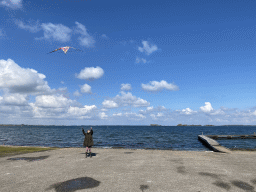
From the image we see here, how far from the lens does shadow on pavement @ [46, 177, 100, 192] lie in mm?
6930

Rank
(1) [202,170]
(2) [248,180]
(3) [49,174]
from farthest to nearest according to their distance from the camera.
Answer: (1) [202,170] → (3) [49,174] → (2) [248,180]

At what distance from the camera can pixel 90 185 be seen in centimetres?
735

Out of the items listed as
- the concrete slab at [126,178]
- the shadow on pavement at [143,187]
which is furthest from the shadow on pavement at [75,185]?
the shadow on pavement at [143,187]

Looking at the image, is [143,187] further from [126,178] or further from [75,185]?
[75,185]

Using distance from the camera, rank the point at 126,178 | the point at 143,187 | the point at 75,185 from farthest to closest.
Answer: the point at 126,178 < the point at 75,185 < the point at 143,187

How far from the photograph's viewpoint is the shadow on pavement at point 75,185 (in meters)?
6.93

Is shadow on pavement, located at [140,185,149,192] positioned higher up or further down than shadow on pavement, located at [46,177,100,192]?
higher up

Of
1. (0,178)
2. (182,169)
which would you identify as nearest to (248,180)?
(182,169)

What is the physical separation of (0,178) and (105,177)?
4965 mm

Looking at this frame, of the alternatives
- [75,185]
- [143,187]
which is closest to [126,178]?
[143,187]

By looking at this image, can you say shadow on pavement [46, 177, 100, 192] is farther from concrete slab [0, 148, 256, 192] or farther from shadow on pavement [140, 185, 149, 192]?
shadow on pavement [140, 185, 149, 192]

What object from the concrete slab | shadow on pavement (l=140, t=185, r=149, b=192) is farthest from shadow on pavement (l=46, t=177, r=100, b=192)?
shadow on pavement (l=140, t=185, r=149, b=192)

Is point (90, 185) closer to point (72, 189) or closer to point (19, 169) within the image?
point (72, 189)

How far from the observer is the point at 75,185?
736 cm
